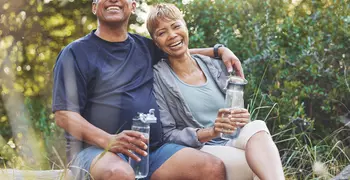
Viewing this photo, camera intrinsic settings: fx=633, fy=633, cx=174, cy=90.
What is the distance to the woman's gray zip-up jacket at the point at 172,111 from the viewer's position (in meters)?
3.57

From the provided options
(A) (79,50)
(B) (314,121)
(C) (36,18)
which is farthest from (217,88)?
(C) (36,18)

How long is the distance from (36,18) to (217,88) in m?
2.87

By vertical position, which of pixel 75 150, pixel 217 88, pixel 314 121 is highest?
pixel 217 88

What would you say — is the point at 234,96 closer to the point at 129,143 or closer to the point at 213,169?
the point at 213,169

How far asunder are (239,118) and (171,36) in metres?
0.65

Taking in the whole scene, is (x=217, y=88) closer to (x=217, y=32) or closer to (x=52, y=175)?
(x=52, y=175)

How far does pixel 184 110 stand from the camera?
12.0 ft

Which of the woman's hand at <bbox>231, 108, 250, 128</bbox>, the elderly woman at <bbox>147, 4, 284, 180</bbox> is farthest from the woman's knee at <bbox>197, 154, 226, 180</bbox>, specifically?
the woman's hand at <bbox>231, 108, 250, 128</bbox>

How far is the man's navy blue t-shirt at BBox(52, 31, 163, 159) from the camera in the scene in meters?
3.38

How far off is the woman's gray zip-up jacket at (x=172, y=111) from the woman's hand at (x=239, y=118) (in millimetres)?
258

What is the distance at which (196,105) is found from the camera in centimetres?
368

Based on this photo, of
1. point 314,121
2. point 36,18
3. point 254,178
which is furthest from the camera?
point 36,18

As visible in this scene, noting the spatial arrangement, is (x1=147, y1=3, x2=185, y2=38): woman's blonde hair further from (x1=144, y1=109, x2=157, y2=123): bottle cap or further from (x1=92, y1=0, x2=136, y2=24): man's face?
(x1=144, y1=109, x2=157, y2=123): bottle cap

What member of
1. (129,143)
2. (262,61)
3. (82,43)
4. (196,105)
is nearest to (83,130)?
(129,143)
